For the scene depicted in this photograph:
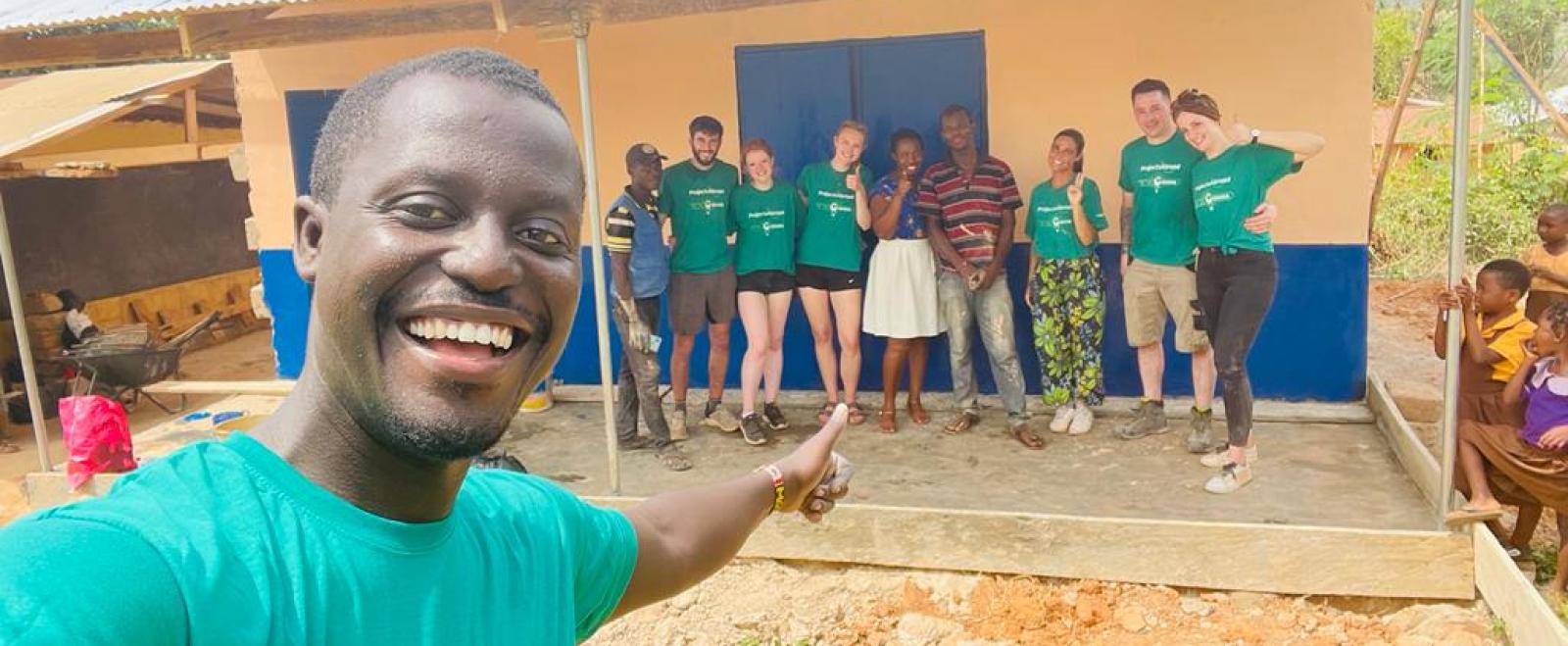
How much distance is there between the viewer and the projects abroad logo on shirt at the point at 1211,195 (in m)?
5.92

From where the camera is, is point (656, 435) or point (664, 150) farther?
point (664, 150)

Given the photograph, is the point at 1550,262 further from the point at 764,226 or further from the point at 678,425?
the point at 678,425

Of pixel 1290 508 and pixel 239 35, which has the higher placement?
pixel 239 35

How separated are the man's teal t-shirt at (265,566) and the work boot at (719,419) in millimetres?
5943

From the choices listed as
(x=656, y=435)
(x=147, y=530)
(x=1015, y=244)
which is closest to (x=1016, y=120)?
(x=1015, y=244)

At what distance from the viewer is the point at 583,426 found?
7.83 meters

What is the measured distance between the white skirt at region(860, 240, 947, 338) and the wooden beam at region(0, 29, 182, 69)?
4.09 metres

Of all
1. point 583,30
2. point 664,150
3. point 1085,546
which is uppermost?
point 583,30

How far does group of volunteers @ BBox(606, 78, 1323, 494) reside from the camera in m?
6.55

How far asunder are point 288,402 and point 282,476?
12 cm

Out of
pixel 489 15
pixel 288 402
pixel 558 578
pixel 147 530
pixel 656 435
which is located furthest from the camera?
pixel 656 435

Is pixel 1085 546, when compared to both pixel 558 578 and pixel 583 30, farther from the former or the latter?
pixel 558 578

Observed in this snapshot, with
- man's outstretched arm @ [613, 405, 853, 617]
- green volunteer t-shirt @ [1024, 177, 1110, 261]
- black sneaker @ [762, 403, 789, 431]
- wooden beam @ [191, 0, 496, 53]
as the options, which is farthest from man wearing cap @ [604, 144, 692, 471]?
man's outstretched arm @ [613, 405, 853, 617]

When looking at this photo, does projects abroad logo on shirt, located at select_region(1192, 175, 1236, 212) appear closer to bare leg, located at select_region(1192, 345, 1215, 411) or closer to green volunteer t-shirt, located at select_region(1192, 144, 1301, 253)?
green volunteer t-shirt, located at select_region(1192, 144, 1301, 253)
